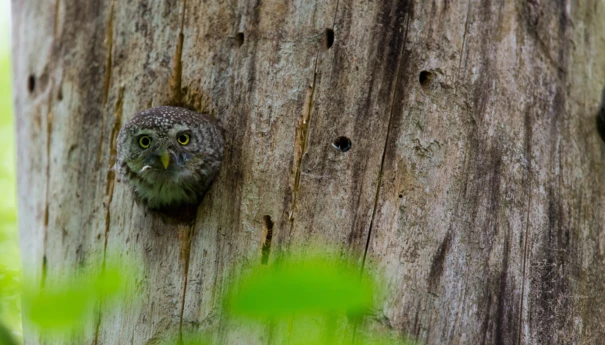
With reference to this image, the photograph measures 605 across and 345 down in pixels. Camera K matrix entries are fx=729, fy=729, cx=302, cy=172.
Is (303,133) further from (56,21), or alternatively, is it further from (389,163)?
(56,21)

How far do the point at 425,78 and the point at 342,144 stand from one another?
446 mm

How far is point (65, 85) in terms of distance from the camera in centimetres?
371

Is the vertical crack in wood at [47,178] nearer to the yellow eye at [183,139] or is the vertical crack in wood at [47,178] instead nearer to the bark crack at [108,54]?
the bark crack at [108,54]

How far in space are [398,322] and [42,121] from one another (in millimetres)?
2189

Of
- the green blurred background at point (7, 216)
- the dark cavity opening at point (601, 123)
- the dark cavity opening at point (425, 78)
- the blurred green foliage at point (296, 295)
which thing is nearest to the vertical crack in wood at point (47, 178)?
the green blurred background at point (7, 216)

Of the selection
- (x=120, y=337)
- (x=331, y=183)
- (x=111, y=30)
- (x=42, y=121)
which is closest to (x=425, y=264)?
(x=331, y=183)

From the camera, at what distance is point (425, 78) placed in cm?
301

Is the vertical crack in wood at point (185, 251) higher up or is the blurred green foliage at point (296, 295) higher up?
the blurred green foliage at point (296, 295)

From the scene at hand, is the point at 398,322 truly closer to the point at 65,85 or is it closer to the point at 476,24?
the point at 476,24

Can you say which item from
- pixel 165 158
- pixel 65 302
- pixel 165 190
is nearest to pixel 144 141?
pixel 165 158

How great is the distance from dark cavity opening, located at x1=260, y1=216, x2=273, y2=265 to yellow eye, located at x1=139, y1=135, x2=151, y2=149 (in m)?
0.85

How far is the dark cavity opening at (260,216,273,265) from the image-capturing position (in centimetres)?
289

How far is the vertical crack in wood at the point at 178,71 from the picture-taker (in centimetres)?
334

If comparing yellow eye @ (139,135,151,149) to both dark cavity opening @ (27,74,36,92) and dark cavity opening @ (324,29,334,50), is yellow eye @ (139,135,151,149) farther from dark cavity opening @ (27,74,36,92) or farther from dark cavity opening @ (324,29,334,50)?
dark cavity opening @ (324,29,334,50)
